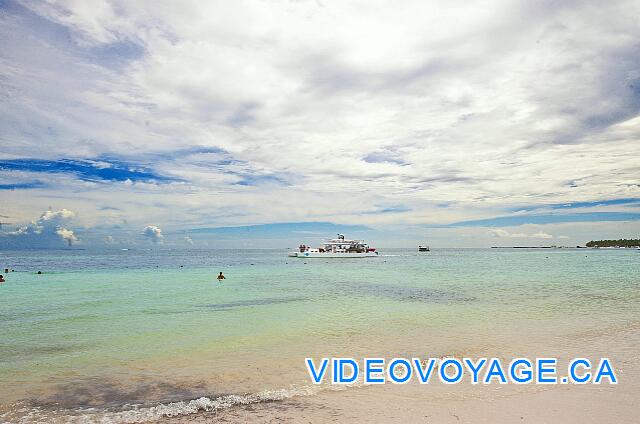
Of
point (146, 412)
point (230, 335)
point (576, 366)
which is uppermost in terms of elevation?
point (576, 366)

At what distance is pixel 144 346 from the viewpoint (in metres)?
14.7

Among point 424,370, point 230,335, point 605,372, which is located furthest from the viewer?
point 230,335

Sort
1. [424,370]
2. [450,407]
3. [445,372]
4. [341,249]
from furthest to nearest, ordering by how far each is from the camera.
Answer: [341,249]
[424,370]
[445,372]
[450,407]

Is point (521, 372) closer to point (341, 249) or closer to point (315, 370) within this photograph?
point (315, 370)

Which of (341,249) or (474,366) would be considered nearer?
(474,366)

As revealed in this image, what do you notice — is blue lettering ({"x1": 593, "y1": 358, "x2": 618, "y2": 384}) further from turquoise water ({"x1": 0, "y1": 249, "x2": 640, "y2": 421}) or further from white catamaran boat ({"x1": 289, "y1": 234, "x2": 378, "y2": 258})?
white catamaran boat ({"x1": 289, "y1": 234, "x2": 378, "y2": 258})

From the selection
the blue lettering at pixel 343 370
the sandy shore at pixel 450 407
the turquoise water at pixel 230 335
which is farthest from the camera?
the blue lettering at pixel 343 370

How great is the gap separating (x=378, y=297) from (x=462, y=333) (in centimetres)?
1310

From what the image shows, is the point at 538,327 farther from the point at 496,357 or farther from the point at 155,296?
the point at 155,296

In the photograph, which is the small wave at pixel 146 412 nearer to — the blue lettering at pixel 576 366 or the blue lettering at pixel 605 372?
the blue lettering at pixel 576 366

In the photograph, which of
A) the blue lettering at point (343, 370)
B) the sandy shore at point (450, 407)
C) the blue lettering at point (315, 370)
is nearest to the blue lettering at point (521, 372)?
the sandy shore at point (450, 407)

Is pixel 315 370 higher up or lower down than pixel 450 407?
lower down

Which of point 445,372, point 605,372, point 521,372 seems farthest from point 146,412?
point 605,372

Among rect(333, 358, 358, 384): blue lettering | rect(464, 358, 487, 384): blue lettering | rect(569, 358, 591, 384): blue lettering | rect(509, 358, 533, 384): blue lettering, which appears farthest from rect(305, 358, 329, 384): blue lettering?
rect(569, 358, 591, 384): blue lettering
